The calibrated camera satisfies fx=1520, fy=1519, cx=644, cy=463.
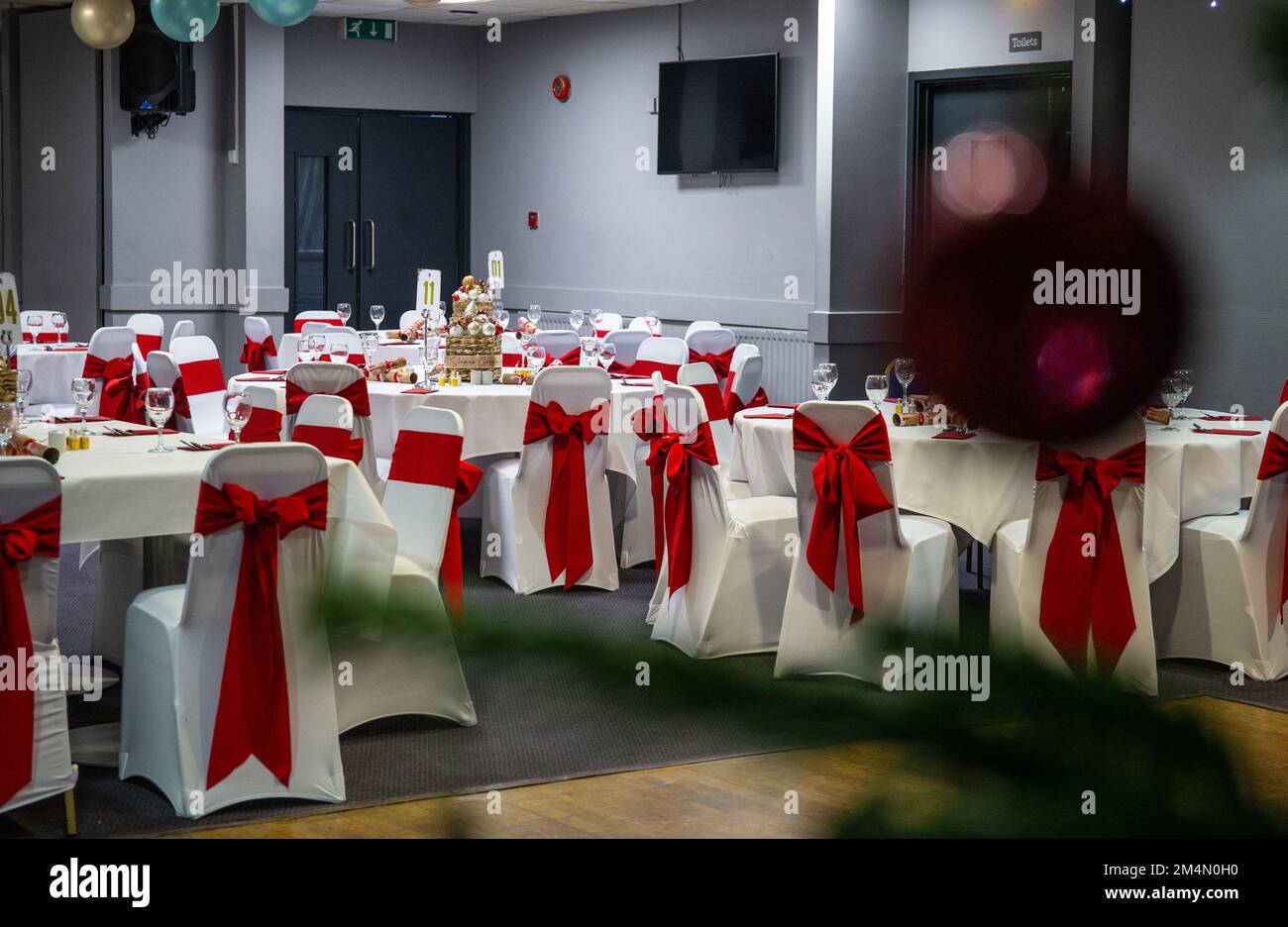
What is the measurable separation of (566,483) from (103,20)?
4462 mm

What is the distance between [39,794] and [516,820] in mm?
964

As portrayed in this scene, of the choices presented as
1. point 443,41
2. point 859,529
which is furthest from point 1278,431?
point 443,41

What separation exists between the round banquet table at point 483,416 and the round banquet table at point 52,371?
2135 millimetres

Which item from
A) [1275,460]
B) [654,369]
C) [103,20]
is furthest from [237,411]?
[103,20]

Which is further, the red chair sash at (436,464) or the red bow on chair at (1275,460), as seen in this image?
the red bow on chair at (1275,460)

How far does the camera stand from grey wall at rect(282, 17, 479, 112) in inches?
459

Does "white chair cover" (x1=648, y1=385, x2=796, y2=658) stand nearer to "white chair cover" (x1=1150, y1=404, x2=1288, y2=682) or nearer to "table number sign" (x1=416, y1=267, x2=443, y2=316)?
"white chair cover" (x1=1150, y1=404, x2=1288, y2=682)

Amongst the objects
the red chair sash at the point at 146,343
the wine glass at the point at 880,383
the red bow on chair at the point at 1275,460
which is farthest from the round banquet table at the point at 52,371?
the wine glass at the point at 880,383

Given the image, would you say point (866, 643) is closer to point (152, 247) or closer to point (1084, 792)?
point (1084, 792)

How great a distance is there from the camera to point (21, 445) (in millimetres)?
3473

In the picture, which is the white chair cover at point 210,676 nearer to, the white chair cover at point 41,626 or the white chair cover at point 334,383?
the white chair cover at point 41,626

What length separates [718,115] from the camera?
10141 mm

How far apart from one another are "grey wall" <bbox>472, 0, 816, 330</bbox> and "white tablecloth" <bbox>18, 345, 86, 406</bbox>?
14.4 ft

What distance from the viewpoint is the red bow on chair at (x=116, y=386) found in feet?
20.8
